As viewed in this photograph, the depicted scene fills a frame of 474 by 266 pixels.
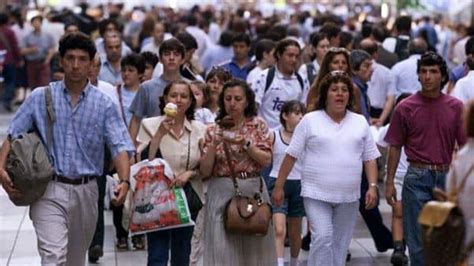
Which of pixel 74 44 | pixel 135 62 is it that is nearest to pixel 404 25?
pixel 135 62

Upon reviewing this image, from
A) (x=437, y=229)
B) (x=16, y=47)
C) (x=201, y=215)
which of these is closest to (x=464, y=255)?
(x=437, y=229)

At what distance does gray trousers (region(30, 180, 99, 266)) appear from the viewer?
7879 mm

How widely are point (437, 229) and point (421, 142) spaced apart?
2551 millimetres

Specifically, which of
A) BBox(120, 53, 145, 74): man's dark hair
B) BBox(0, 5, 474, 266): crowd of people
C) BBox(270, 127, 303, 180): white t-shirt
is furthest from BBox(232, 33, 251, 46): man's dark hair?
BBox(270, 127, 303, 180): white t-shirt

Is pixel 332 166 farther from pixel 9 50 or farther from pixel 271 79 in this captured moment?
pixel 9 50

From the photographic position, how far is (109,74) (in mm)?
13164

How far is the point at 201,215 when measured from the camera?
10070 millimetres

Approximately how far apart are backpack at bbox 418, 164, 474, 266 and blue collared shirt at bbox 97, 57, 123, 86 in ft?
22.6

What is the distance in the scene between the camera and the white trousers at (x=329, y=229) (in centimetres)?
885

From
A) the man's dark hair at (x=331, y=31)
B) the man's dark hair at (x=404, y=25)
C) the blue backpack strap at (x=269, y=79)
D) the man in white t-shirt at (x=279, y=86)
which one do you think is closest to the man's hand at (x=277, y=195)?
the man in white t-shirt at (x=279, y=86)

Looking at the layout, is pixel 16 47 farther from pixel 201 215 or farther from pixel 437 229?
pixel 437 229

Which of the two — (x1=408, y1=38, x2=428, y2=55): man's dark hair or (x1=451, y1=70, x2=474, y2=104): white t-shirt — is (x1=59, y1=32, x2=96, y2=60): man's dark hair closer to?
(x1=451, y1=70, x2=474, y2=104): white t-shirt

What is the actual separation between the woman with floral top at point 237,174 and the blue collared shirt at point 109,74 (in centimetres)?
429

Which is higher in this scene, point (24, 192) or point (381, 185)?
point (24, 192)
